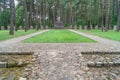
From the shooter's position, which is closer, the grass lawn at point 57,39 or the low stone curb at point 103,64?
the low stone curb at point 103,64

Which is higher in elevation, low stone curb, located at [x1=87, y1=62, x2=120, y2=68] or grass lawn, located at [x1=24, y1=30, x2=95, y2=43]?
grass lawn, located at [x1=24, y1=30, x2=95, y2=43]

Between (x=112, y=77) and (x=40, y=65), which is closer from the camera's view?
(x=112, y=77)

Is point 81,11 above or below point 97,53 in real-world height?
above

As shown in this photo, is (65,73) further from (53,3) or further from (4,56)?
(53,3)

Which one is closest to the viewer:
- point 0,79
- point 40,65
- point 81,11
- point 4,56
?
point 0,79

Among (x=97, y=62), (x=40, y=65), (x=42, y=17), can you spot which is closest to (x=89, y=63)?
(x=97, y=62)

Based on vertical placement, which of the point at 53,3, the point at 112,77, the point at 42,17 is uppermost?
the point at 53,3

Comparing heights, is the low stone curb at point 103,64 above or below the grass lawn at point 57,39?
below

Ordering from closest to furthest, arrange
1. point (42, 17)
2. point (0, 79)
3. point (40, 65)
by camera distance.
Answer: point (0, 79) < point (40, 65) < point (42, 17)

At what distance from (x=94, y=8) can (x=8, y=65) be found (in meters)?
45.3

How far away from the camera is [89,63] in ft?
21.2

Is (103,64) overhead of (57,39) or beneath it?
beneath

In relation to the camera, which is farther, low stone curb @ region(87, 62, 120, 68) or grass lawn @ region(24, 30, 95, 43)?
grass lawn @ region(24, 30, 95, 43)

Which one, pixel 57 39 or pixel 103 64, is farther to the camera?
pixel 57 39
